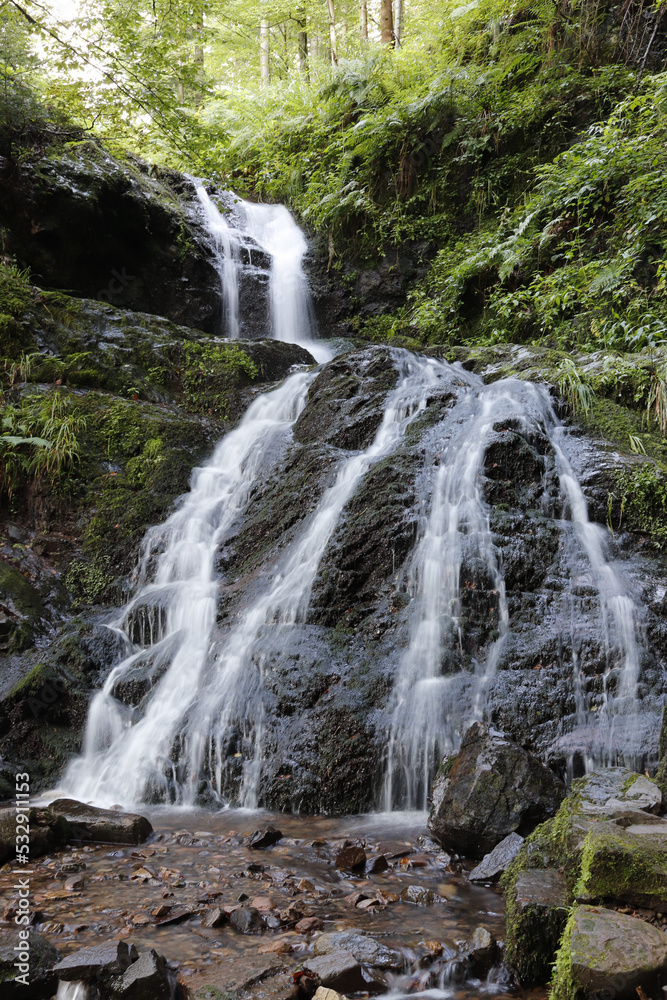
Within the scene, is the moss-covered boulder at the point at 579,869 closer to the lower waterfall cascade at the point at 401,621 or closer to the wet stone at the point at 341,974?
the wet stone at the point at 341,974

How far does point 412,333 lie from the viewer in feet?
40.7

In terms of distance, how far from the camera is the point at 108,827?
13.0 ft

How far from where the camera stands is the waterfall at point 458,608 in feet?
14.4

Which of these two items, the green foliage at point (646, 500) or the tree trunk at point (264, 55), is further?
the tree trunk at point (264, 55)

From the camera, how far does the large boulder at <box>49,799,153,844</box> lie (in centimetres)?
390

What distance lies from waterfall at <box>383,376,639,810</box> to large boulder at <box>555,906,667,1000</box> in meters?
2.06

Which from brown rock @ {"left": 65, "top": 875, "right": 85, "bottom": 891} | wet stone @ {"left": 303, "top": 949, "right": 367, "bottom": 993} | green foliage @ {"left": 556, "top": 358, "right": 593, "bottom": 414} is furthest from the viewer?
green foliage @ {"left": 556, "top": 358, "right": 593, "bottom": 414}

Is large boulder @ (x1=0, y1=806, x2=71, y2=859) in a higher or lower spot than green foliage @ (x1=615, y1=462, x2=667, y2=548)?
lower

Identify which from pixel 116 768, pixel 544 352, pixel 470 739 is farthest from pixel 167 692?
pixel 544 352

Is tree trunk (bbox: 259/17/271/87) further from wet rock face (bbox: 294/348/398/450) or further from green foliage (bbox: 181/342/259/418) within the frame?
wet rock face (bbox: 294/348/398/450)

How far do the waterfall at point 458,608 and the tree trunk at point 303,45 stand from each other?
19416mm

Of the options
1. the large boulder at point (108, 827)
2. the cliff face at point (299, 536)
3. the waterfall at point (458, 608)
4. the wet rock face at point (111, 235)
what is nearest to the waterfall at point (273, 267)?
the wet rock face at point (111, 235)

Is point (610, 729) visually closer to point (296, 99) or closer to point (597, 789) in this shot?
point (597, 789)

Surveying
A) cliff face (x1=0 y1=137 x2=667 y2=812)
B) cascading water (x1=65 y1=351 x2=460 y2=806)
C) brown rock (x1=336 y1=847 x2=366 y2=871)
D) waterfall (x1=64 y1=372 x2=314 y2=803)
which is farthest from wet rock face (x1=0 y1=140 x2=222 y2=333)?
brown rock (x1=336 y1=847 x2=366 y2=871)
